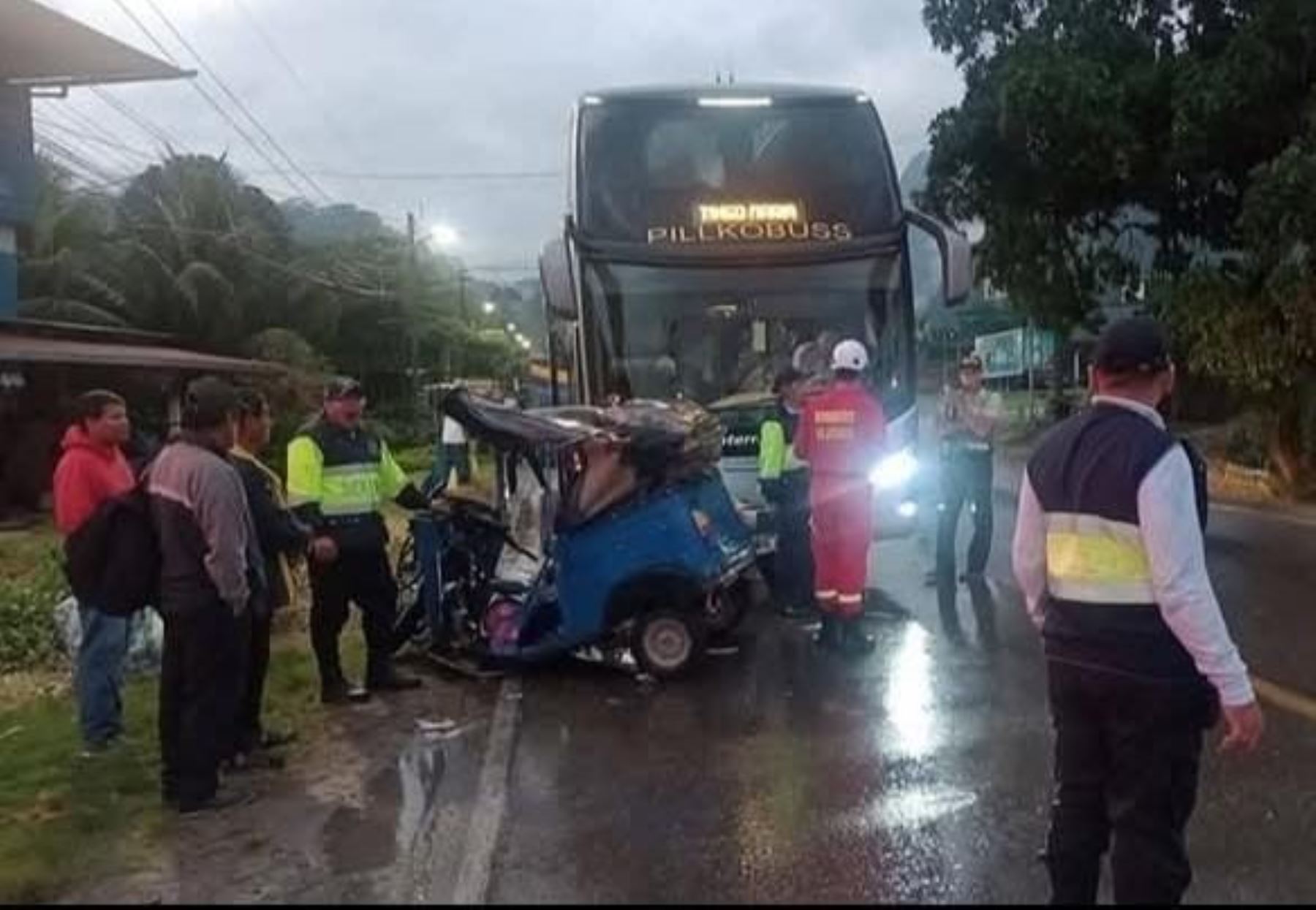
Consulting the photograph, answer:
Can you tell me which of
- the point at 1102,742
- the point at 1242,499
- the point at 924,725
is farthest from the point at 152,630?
the point at 1242,499

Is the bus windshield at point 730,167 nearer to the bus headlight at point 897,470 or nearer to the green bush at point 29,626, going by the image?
the bus headlight at point 897,470

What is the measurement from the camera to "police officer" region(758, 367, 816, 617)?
380 inches

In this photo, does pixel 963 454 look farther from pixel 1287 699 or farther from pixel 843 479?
pixel 1287 699

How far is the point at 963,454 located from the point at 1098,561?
6861mm

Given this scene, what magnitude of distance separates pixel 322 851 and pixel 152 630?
4.05m

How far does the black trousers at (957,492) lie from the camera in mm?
10625

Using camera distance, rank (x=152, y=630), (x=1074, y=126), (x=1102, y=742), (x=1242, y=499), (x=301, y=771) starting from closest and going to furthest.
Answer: (x=1102, y=742)
(x=301, y=771)
(x=152, y=630)
(x=1074, y=126)
(x=1242, y=499)

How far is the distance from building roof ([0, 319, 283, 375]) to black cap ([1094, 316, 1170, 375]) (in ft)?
57.9

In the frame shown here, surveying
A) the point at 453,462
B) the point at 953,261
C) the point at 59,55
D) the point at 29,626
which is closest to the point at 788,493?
the point at 953,261

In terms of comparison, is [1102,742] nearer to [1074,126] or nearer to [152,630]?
[152,630]

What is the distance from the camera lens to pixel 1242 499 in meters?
18.4

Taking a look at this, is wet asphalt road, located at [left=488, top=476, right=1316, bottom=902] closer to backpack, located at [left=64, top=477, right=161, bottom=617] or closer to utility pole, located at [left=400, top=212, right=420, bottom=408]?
backpack, located at [left=64, top=477, right=161, bottom=617]

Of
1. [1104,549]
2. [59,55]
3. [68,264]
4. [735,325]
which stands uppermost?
[59,55]

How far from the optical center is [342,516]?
773 centimetres
